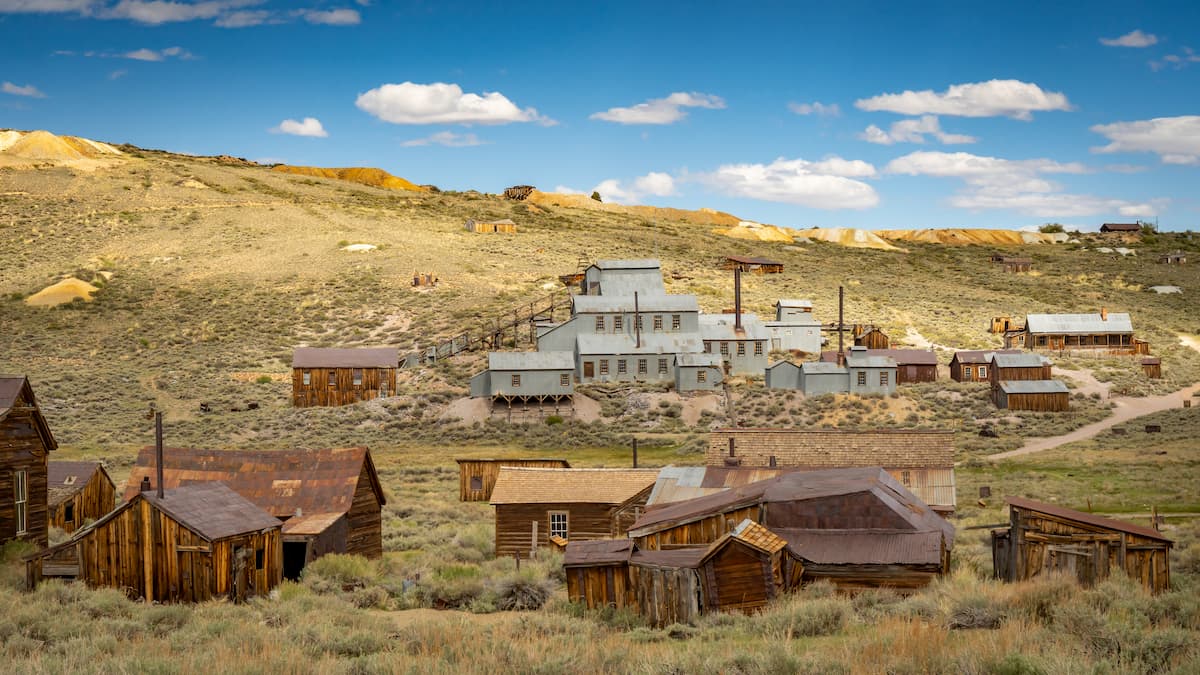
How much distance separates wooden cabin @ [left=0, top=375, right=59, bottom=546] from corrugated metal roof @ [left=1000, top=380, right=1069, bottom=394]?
48225 millimetres

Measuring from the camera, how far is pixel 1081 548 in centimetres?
1892

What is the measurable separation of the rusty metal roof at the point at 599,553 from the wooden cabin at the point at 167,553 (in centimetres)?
592

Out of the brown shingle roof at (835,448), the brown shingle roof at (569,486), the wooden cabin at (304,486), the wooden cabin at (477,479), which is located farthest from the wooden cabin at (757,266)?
the wooden cabin at (304,486)

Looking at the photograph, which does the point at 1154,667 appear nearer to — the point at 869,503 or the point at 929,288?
the point at 869,503

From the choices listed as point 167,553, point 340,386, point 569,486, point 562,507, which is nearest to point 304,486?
point 167,553

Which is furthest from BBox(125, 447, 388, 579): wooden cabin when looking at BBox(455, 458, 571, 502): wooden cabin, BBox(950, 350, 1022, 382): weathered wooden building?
BBox(950, 350, 1022, 382): weathered wooden building

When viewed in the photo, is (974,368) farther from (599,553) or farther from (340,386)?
(599,553)

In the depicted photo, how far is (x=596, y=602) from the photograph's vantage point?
1880 centimetres

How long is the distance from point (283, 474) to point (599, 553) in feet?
→ 33.5

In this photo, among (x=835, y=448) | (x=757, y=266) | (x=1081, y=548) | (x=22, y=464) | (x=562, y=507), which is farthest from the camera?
(x=757, y=266)

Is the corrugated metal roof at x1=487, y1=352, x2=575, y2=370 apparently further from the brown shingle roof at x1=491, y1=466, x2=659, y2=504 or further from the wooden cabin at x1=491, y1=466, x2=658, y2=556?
the wooden cabin at x1=491, y1=466, x2=658, y2=556

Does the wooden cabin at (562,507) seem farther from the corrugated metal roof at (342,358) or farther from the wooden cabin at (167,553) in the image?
the corrugated metal roof at (342,358)

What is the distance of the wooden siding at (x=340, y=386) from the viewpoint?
62844 millimetres

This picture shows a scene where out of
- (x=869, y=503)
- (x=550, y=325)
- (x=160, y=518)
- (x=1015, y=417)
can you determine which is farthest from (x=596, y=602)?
(x=550, y=325)
